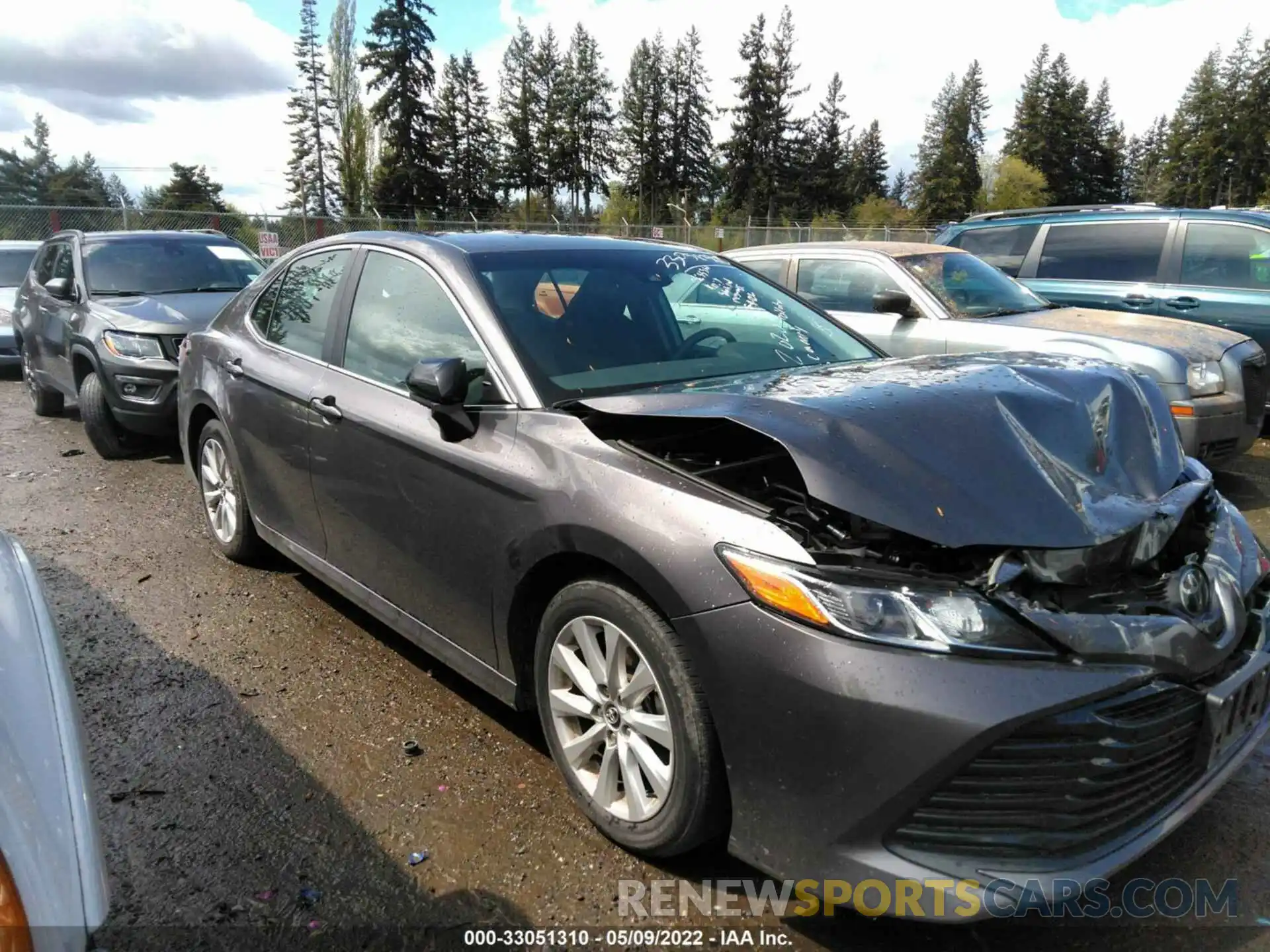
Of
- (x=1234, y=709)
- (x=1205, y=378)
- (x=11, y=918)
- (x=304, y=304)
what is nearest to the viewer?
(x=11, y=918)

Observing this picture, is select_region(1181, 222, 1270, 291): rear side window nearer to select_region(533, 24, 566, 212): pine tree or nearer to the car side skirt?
the car side skirt

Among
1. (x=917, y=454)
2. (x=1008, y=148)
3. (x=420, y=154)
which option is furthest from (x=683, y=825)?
(x=1008, y=148)

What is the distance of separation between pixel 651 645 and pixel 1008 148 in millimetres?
104739

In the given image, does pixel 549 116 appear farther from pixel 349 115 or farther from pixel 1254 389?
pixel 1254 389

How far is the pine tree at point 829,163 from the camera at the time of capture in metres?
74.7

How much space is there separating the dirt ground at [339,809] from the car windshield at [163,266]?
4196 mm

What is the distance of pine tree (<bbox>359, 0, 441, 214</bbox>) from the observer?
169 feet

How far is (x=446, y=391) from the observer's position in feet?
9.02

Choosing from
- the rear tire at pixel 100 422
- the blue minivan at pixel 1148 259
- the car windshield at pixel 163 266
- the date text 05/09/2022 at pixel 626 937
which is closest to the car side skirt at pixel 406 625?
the date text 05/09/2022 at pixel 626 937

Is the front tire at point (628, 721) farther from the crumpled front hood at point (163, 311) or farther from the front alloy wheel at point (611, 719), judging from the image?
the crumpled front hood at point (163, 311)

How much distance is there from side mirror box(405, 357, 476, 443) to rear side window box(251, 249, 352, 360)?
1.11 m

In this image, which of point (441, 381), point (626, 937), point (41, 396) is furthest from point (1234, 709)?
point (41, 396)

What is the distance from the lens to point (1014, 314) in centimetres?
668

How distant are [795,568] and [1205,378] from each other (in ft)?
16.9
